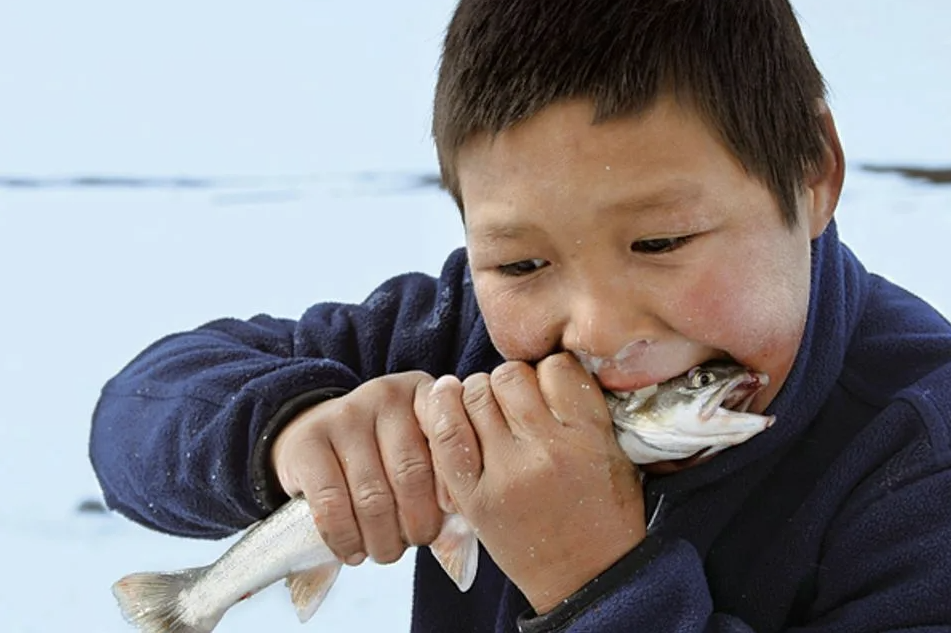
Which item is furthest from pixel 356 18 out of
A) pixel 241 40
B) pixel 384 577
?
pixel 384 577

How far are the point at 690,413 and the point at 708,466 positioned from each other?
0.18 metres

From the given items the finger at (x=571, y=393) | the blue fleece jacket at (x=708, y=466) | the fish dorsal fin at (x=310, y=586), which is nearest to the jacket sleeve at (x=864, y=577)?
the blue fleece jacket at (x=708, y=466)

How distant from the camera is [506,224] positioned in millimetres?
1152

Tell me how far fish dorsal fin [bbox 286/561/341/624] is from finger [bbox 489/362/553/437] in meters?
0.29

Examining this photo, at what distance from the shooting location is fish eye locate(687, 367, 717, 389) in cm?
111

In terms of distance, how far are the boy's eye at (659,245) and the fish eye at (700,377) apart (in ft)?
A: 0.34

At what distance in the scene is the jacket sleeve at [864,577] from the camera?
3.75 ft

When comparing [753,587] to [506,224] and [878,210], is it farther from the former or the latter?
[878,210]

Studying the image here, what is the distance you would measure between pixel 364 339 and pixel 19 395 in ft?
4.60

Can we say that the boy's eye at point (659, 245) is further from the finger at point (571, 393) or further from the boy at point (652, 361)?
the finger at point (571, 393)

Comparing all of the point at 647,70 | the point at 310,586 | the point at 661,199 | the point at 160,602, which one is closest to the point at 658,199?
the point at 661,199

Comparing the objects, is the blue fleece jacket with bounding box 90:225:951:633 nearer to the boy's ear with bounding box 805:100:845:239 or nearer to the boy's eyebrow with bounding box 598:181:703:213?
the boy's ear with bounding box 805:100:845:239

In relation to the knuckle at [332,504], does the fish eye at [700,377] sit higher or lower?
higher

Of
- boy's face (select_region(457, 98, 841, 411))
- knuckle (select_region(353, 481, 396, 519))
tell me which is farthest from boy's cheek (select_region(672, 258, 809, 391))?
knuckle (select_region(353, 481, 396, 519))
